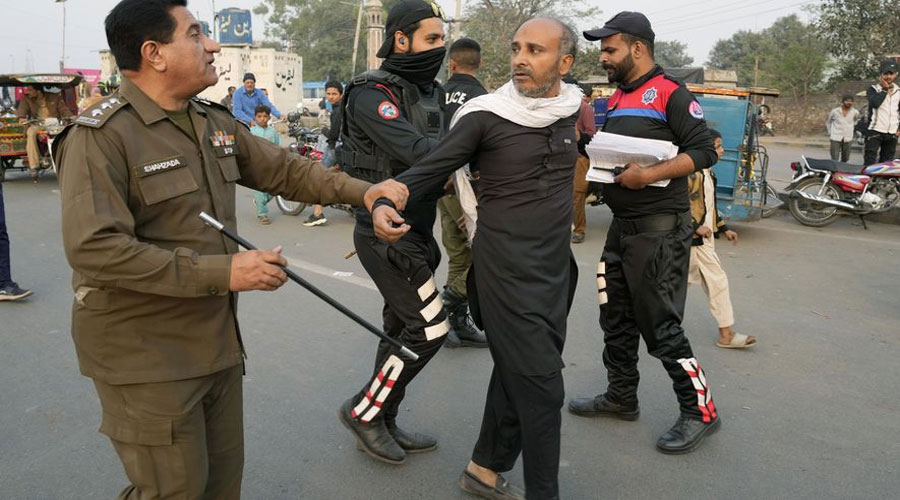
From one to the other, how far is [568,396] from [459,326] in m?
1.18

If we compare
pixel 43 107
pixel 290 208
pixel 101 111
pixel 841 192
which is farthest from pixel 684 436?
pixel 43 107

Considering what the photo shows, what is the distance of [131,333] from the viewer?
2.09 m

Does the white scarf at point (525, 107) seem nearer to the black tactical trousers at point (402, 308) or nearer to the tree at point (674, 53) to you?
the black tactical trousers at point (402, 308)

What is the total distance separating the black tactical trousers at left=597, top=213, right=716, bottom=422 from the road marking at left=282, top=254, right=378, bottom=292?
308 cm

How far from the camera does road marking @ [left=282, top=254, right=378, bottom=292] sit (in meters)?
6.66

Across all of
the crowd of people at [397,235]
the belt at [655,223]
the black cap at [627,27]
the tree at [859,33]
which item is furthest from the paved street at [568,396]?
the tree at [859,33]

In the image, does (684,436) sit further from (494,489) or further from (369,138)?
(369,138)

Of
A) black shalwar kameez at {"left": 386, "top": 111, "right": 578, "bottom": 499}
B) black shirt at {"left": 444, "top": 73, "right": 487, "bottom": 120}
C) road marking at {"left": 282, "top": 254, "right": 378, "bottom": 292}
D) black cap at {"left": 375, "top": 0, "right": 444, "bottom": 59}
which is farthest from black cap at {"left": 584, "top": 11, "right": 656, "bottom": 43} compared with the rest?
road marking at {"left": 282, "top": 254, "right": 378, "bottom": 292}

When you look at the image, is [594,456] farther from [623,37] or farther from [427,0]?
[427,0]

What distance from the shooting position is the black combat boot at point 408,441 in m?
3.57

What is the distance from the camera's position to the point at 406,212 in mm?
Answer: 3352

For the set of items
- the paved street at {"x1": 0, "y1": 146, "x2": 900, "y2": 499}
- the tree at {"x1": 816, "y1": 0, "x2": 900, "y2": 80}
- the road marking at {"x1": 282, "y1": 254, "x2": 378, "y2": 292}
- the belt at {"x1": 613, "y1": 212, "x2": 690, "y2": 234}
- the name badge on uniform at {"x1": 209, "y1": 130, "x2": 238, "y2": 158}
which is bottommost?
the paved street at {"x1": 0, "y1": 146, "x2": 900, "y2": 499}

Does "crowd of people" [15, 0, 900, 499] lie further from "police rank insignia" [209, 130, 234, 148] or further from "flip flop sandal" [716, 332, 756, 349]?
"flip flop sandal" [716, 332, 756, 349]

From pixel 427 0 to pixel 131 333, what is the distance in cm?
209
